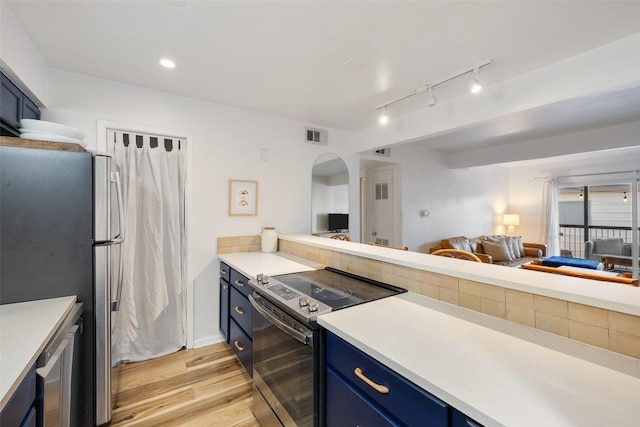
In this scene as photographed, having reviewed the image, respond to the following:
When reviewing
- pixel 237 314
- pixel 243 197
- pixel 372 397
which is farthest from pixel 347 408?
pixel 243 197

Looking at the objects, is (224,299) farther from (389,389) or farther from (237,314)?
(389,389)

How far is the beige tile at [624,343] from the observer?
2.85 ft

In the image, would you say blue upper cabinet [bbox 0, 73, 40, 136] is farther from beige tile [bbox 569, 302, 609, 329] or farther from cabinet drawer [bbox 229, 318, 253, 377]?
beige tile [bbox 569, 302, 609, 329]

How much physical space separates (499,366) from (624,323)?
456 millimetres

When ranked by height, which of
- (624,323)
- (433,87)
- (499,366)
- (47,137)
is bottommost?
(499,366)

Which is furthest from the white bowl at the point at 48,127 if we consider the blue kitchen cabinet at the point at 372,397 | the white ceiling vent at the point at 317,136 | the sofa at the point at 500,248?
the sofa at the point at 500,248

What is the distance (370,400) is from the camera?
39.1 inches

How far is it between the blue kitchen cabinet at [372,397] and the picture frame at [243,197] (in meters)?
2.05

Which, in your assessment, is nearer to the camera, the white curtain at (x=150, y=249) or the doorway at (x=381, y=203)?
the white curtain at (x=150, y=249)

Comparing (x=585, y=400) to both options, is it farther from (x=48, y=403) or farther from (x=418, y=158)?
(x=418, y=158)

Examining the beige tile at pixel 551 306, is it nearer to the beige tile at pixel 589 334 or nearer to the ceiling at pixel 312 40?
the beige tile at pixel 589 334

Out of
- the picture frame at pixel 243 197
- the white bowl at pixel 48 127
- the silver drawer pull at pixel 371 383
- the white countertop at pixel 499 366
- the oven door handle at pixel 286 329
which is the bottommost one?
the silver drawer pull at pixel 371 383

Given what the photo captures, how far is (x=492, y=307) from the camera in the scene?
1.21m

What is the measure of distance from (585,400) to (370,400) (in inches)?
24.6
